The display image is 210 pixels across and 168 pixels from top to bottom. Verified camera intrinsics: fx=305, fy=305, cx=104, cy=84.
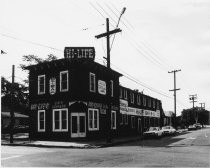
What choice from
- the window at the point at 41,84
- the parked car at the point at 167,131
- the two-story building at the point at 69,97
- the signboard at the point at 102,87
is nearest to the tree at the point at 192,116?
the parked car at the point at 167,131

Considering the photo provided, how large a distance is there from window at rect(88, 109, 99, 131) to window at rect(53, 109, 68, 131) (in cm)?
217

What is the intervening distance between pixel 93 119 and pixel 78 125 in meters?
2.05

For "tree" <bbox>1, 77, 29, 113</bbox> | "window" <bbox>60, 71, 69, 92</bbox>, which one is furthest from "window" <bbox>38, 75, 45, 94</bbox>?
"tree" <bbox>1, 77, 29, 113</bbox>

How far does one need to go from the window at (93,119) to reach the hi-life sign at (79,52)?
16.7 feet

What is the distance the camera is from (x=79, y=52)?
94.5 ft

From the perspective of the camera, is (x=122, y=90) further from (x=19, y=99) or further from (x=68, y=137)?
(x=19, y=99)

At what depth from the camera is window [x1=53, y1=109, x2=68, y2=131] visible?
2759 centimetres

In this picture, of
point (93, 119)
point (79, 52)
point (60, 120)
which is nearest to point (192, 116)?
point (93, 119)

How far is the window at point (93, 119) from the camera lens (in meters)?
28.4

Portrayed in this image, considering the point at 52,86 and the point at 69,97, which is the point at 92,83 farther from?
the point at 52,86

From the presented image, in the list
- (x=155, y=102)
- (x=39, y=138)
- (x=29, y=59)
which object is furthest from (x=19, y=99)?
(x=39, y=138)

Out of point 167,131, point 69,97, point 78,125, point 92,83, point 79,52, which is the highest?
point 79,52

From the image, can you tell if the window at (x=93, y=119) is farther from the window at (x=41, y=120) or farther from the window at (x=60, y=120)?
the window at (x=41, y=120)

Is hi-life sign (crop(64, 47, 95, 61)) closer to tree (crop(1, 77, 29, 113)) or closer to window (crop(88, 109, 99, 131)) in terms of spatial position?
window (crop(88, 109, 99, 131))
